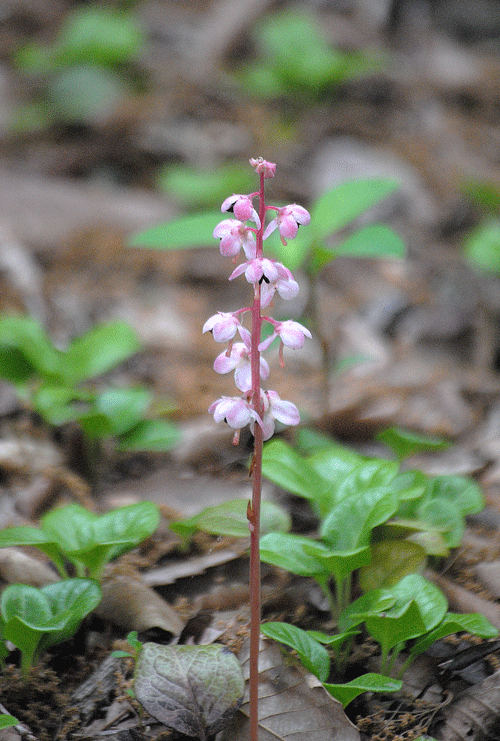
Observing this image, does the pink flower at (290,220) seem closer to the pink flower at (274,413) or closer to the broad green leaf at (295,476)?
the pink flower at (274,413)

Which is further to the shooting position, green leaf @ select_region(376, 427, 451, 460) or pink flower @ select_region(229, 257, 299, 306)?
green leaf @ select_region(376, 427, 451, 460)

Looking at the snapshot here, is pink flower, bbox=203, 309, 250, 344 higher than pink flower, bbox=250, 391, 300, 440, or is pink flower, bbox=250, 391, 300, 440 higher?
pink flower, bbox=203, 309, 250, 344

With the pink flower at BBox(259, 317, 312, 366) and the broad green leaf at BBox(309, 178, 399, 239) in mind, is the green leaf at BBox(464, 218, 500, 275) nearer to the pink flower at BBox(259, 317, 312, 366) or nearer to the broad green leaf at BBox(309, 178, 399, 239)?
the broad green leaf at BBox(309, 178, 399, 239)

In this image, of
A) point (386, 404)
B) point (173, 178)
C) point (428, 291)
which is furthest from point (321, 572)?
point (173, 178)

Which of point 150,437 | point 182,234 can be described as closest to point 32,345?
point 150,437

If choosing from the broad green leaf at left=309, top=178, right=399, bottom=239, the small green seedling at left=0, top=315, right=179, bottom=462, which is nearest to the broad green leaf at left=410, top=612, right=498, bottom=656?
the small green seedling at left=0, top=315, right=179, bottom=462

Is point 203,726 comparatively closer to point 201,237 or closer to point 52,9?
point 201,237

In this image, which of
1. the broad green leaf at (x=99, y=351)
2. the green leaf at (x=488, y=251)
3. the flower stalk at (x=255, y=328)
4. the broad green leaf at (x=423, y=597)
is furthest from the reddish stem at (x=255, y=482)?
the green leaf at (x=488, y=251)
